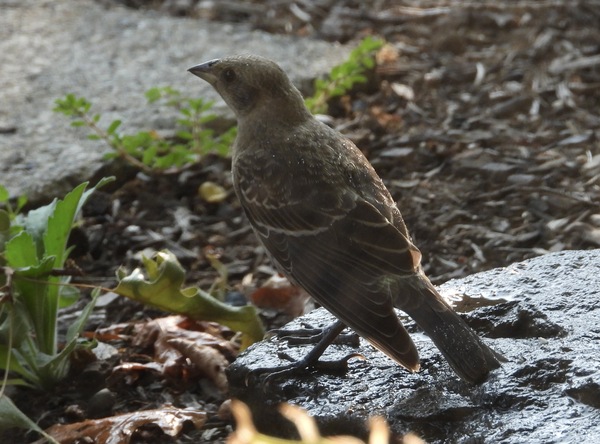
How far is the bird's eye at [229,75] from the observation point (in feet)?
14.3

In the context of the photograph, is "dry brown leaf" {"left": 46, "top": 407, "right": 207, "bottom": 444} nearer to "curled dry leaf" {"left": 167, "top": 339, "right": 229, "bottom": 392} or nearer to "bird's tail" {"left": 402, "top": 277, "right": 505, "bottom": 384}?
"curled dry leaf" {"left": 167, "top": 339, "right": 229, "bottom": 392}

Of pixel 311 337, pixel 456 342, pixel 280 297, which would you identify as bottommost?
pixel 280 297

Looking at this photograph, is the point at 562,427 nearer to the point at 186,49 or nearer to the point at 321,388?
the point at 321,388

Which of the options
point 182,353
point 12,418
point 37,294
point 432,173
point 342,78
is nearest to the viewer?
point 12,418

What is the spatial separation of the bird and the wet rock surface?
0.39ft

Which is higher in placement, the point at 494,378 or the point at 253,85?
the point at 253,85

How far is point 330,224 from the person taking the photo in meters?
3.61

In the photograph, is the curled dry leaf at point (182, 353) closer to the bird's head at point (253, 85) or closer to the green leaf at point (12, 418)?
the green leaf at point (12, 418)

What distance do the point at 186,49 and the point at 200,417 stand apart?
395cm

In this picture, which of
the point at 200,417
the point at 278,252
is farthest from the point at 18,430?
the point at 278,252

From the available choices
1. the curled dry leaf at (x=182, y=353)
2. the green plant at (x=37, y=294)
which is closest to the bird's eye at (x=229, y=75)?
the green plant at (x=37, y=294)

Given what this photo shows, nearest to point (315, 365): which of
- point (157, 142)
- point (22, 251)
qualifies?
point (22, 251)

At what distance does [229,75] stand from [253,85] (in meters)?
0.13

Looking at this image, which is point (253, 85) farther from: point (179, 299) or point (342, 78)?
point (342, 78)
